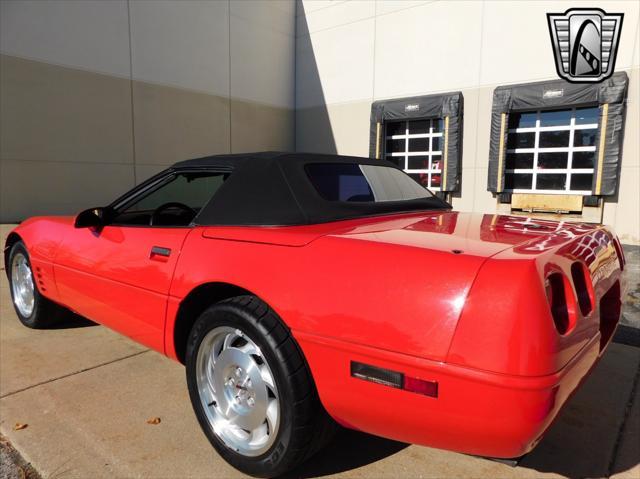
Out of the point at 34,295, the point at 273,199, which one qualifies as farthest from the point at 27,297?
the point at 273,199

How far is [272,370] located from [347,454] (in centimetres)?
71

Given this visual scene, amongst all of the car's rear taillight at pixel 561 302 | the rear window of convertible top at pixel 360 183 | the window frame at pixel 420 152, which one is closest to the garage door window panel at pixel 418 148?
the window frame at pixel 420 152

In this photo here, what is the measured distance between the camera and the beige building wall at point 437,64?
8.95 m

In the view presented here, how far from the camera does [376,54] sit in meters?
12.1

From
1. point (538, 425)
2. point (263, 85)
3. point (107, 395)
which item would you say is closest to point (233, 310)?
point (538, 425)

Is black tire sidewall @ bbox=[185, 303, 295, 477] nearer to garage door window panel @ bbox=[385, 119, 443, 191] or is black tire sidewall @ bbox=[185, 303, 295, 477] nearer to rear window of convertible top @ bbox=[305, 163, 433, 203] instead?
rear window of convertible top @ bbox=[305, 163, 433, 203]

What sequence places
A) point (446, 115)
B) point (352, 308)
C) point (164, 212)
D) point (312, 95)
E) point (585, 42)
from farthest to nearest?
point (312, 95) → point (446, 115) → point (585, 42) → point (164, 212) → point (352, 308)

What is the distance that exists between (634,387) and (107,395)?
10.9 ft

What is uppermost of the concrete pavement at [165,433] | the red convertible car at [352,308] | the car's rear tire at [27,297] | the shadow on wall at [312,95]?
the shadow on wall at [312,95]

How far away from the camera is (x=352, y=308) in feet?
5.22

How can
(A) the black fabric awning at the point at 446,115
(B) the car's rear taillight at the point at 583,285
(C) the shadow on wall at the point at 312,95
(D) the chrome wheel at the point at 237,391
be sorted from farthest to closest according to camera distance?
(C) the shadow on wall at the point at 312,95, (A) the black fabric awning at the point at 446,115, (D) the chrome wheel at the point at 237,391, (B) the car's rear taillight at the point at 583,285

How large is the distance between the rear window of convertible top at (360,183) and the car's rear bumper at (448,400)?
955 mm

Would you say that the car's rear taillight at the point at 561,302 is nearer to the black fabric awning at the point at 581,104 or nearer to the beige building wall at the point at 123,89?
the black fabric awning at the point at 581,104

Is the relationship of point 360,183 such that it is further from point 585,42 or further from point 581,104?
point 585,42
